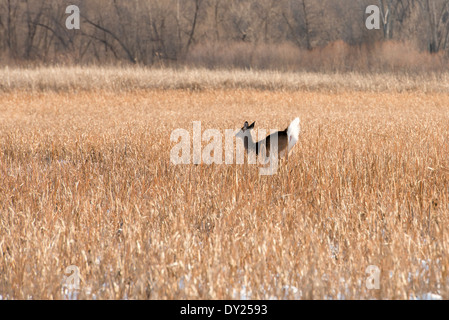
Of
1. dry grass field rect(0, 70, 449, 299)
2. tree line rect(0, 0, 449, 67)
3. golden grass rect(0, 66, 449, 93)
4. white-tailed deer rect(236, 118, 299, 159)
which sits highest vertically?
tree line rect(0, 0, 449, 67)

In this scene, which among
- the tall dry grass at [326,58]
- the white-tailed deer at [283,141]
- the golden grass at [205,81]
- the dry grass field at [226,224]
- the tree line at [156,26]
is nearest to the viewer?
the dry grass field at [226,224]

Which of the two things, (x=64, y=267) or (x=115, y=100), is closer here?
(x=64, y=267)

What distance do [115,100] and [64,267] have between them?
13569mm

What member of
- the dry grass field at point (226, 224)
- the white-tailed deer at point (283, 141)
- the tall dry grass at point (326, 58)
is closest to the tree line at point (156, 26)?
the tall dry grass at point (326, 58)

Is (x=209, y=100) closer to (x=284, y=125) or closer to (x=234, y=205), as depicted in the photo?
(x=284, y=125)

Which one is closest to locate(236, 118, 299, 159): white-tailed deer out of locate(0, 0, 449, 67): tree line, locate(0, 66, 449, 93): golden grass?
locate(0, 66, 449, 93): golden grass

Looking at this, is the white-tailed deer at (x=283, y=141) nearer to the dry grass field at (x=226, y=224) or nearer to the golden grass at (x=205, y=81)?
the dry grass field at (x=226, y=224)

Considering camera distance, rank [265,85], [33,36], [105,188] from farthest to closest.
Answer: [33,36] < [265,85] < [105,188]

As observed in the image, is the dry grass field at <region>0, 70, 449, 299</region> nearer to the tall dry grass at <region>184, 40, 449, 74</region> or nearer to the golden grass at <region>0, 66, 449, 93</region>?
the golden grass at <region>0, 66, 449, 93</region>

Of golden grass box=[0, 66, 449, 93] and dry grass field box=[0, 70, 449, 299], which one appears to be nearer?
dry grass field box=[0, 70, 449, 299]

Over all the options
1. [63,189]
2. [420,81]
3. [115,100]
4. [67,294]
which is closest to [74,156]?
[63,189]

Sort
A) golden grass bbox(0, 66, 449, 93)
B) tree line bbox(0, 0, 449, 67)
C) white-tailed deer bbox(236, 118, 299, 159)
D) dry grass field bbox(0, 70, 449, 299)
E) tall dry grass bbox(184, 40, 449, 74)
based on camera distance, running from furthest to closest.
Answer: tree line bbox(0, 0, 449, 67) → tall dry grass bbox(184, 40, 449, 74) → golden grass bbox(0, 66, 449, 93) → white-tailed deer bbox(236, 118, 299, 159) → dry grass field bbox(0, 70, 449, 299)

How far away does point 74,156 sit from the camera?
19.9ft

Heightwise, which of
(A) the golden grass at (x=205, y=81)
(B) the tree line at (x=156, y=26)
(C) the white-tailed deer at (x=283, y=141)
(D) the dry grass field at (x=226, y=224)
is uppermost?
(B) the tree line at (x=156, y=26)
